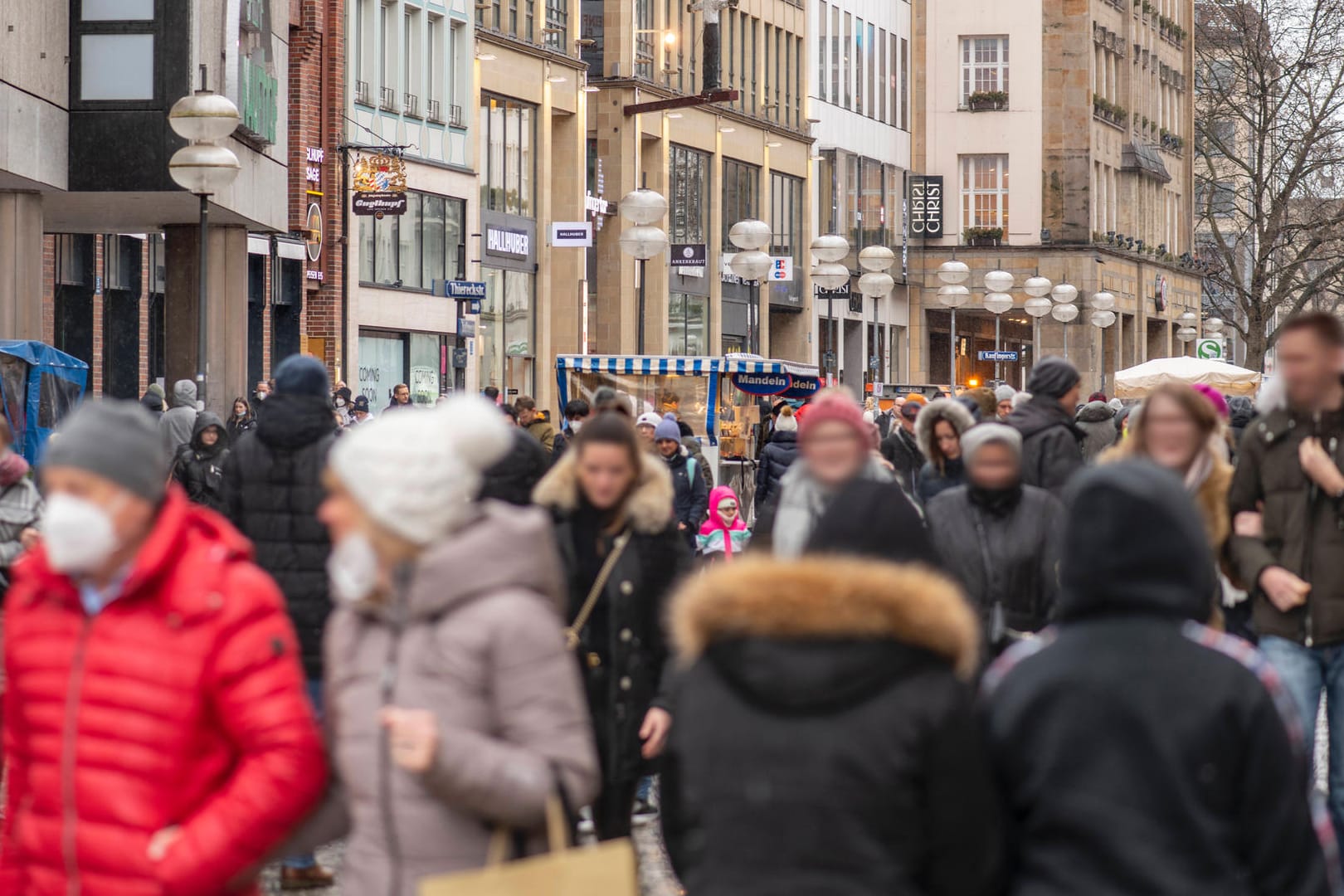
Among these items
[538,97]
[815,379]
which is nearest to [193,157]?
[815,379]

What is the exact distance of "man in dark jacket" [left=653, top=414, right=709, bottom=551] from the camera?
15.0 meters

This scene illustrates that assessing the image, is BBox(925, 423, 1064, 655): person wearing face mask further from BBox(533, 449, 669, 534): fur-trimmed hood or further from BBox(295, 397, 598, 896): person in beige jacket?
BBox(295, 397, 598, 896): person in beige jacket

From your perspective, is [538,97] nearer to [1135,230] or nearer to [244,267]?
[244,267]

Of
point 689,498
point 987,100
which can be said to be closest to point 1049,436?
point 689,498

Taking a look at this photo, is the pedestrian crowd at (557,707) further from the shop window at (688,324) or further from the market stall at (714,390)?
the shop window at (688,324)

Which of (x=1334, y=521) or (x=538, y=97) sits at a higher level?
(x=538, y=97)

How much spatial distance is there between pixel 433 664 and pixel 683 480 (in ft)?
36.5

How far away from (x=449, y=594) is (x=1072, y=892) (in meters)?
1.16

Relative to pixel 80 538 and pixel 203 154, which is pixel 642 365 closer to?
pixel 203 154

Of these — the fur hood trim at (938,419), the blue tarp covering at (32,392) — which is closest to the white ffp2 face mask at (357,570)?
the fur hood trim at (938,419)

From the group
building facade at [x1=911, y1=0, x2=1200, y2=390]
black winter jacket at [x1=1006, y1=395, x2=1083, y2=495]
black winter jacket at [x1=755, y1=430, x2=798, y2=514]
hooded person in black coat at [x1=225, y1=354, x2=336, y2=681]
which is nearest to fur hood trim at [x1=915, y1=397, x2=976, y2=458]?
black winter jacket at [x1=1006, y1=395, x2=1083, y2=495]

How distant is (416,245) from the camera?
154 ft

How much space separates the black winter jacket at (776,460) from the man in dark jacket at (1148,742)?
46.0 ft

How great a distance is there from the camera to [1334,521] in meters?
7.29
